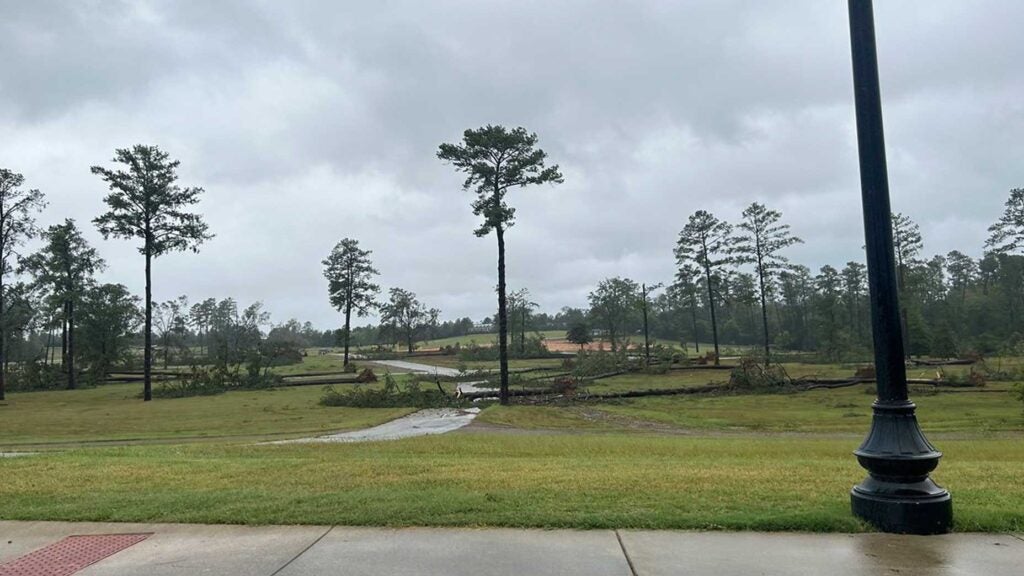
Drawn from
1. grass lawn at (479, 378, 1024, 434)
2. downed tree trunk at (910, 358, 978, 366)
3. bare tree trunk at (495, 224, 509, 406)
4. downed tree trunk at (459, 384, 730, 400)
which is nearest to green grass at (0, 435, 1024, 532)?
grass lawn at (479, 378, 1024, 434)

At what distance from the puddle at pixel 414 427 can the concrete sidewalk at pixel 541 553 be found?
40.3 ft

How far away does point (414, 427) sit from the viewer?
2305 centimetres

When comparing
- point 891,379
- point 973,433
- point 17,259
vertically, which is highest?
point 17,259

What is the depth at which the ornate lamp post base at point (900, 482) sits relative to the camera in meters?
5.10

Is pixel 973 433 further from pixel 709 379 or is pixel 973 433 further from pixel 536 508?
pixel 709 379

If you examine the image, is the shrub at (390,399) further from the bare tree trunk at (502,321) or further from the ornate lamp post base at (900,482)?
the ornate lamp post base at (900,482)

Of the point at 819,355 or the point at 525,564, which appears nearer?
the point at 525,564

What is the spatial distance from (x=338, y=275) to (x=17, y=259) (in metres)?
32.3

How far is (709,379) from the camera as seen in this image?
42.9 m

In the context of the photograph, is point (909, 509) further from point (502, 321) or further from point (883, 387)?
point (502, 321)

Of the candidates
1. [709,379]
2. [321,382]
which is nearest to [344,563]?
[709,379]

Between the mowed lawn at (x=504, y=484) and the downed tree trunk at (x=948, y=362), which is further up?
the mowed lawn at (x=504, y=484)

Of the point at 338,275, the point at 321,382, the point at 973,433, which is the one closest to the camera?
the point at 973,433

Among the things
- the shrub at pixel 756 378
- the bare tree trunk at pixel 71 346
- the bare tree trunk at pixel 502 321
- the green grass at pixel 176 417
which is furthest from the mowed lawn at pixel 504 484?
the bare tree trunk at pixel 71 346
